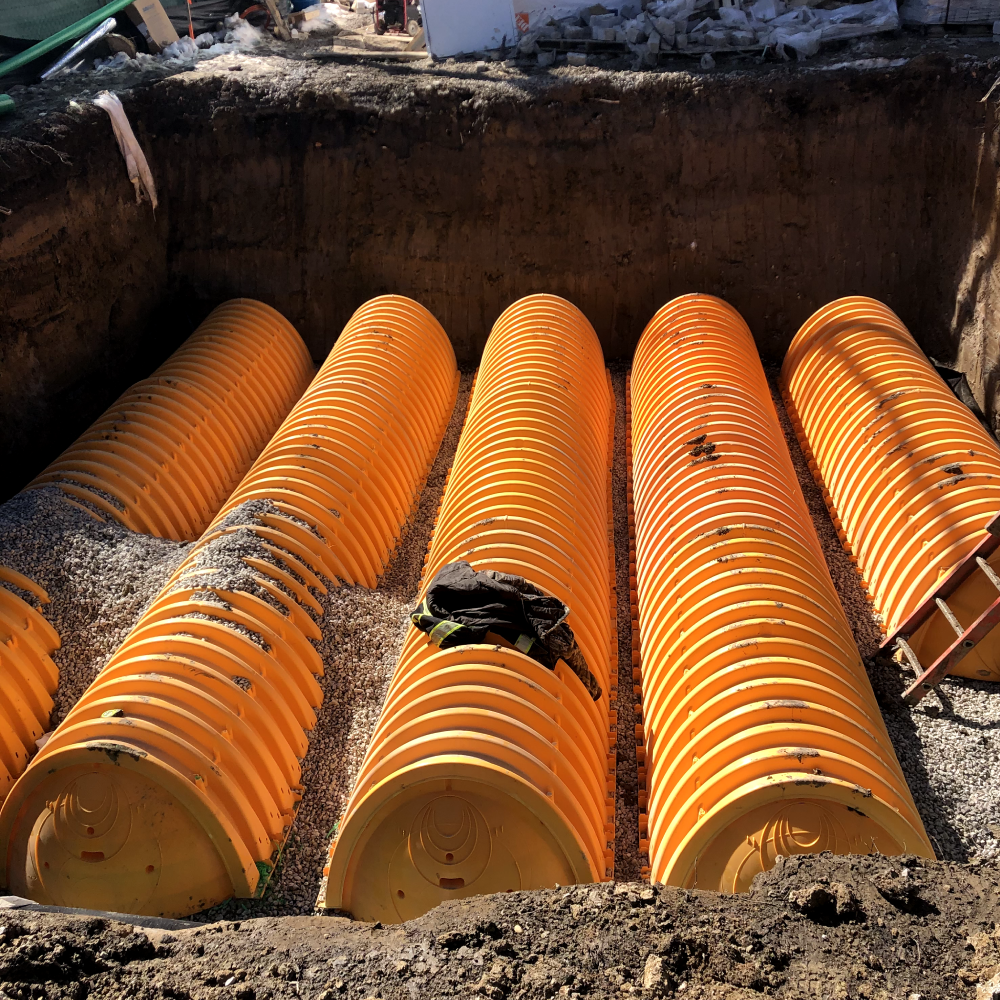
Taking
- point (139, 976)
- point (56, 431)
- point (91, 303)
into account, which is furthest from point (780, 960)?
point (91, 303)

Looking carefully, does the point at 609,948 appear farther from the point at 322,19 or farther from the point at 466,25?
the point at 322,19

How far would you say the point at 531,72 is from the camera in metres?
12.9

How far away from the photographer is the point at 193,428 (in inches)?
394

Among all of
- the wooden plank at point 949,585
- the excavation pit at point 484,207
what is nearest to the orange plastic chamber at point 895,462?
the wooden plank at point 949,585

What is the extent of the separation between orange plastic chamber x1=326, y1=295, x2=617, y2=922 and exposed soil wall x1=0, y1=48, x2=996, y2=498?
6.07 metres

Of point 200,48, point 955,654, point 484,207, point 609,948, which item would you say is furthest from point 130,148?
point 609,948

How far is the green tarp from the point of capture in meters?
14.0

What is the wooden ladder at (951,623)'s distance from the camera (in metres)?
6.53

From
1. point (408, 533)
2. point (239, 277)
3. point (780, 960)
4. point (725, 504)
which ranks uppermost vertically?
point (239, 277)

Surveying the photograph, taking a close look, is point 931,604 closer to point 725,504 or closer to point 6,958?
point 725,504

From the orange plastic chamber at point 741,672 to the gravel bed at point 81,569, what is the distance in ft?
14.9

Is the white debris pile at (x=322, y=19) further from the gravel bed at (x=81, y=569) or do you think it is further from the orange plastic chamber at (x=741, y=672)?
the orange plastic chamber at (x=741, y=672)

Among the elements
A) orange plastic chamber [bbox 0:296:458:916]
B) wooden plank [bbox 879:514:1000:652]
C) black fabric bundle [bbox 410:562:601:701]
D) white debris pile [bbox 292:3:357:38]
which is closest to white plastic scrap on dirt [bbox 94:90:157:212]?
white debris pile [bbox 292:3:357:38]

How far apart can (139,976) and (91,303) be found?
30.6 ft
